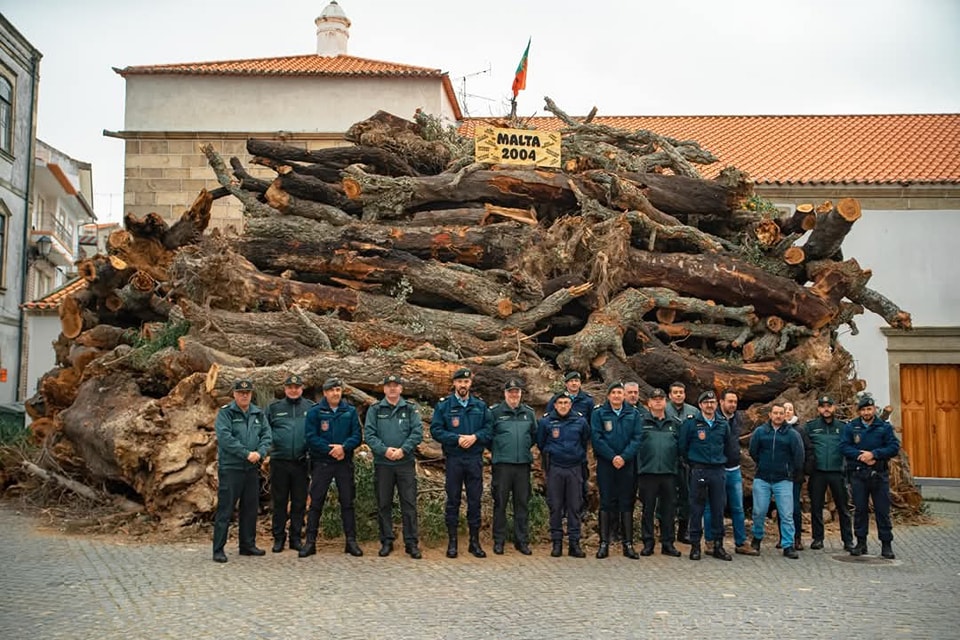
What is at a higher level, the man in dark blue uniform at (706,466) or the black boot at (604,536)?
the man in dark blue uniform at (706,466)

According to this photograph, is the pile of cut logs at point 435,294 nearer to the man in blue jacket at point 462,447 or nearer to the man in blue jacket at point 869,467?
the man in blue jacket at point 462,447

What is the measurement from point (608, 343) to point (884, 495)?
397cm

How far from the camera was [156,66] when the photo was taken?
27.7 m

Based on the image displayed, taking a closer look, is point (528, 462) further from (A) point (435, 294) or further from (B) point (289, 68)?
(B) point (289, 68)

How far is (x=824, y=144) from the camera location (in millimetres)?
26734

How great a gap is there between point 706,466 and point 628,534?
1022 mm

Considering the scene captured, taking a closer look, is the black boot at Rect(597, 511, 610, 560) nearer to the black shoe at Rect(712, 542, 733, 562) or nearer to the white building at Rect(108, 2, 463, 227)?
the black shoe at Rect(712, 542, 733, 562)

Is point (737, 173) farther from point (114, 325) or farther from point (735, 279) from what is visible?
point (114, 325)

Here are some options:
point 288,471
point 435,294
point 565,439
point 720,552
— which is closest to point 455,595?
point 565,439

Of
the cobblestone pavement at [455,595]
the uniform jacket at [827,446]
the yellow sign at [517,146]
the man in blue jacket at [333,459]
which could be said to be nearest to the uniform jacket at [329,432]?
the man in blue jacket at [333,459]

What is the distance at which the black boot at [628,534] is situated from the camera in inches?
376

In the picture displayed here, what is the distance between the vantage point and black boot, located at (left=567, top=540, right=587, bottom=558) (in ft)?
31.4

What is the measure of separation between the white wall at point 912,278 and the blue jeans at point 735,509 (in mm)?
14185

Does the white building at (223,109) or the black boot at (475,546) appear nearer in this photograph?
the black boot at (475,546)
